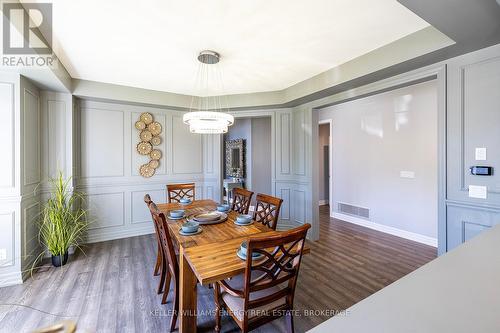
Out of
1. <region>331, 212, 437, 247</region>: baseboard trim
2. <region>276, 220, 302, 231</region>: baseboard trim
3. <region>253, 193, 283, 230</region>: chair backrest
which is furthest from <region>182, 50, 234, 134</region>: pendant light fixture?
<region>331, 212, 437, 247</region>: baseboard trim

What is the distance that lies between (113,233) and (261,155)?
373 cm

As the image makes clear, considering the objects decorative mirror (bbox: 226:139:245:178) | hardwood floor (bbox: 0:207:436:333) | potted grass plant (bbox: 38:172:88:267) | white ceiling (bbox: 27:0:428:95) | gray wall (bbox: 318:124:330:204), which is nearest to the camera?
white ceiling (bbox: 27:0:428:95)

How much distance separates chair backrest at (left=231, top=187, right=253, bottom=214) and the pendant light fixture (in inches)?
34.0

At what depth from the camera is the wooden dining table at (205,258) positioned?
4.71 ft

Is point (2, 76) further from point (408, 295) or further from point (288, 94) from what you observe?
point (408, 295)

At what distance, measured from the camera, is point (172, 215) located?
2539mm

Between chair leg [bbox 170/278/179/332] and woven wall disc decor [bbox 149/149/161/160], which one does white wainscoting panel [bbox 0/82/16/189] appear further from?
chair leg [bbox 170/278/179/332]

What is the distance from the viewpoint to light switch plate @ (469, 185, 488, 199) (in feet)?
7.01

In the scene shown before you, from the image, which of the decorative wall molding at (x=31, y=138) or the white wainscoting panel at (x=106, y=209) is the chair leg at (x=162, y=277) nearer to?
the decorative wall molding at (x=31, y=138)

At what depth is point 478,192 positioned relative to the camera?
2.17 m

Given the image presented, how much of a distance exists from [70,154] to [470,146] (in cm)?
497

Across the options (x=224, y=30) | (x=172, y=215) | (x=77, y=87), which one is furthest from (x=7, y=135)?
(x=224, y=30)

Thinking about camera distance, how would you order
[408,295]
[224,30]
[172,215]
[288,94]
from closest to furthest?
1. [408,295]
2. [224,30]
3. [172,215]
4. [288,94]

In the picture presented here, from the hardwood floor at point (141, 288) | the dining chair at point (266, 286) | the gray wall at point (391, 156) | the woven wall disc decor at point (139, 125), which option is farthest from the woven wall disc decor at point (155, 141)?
the gray wall at point (391, 156)
